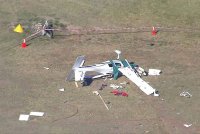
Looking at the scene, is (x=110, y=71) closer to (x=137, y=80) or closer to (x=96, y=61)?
(x=137, y=80)

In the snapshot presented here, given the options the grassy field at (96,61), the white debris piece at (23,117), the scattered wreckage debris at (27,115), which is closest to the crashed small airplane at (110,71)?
the grassy field at (96,61)

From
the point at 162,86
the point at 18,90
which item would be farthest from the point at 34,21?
the point at 162,86

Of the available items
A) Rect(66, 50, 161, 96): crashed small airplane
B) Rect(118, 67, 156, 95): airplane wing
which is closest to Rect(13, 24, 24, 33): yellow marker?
Rect(66, 50, 161, 96): crashed small airplane

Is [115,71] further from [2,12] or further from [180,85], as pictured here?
[2,12]

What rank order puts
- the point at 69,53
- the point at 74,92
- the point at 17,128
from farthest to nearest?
the point at 69,53 → the point at 74,92 → the point at 17,128

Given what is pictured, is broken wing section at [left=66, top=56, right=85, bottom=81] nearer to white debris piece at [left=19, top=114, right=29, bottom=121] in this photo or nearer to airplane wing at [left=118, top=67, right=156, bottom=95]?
airplane wing at [left=118, top=67, right=156, bottom=95]

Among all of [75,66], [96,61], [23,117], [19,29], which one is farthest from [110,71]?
[19,29]

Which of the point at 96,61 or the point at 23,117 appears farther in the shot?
the point at 96,61
